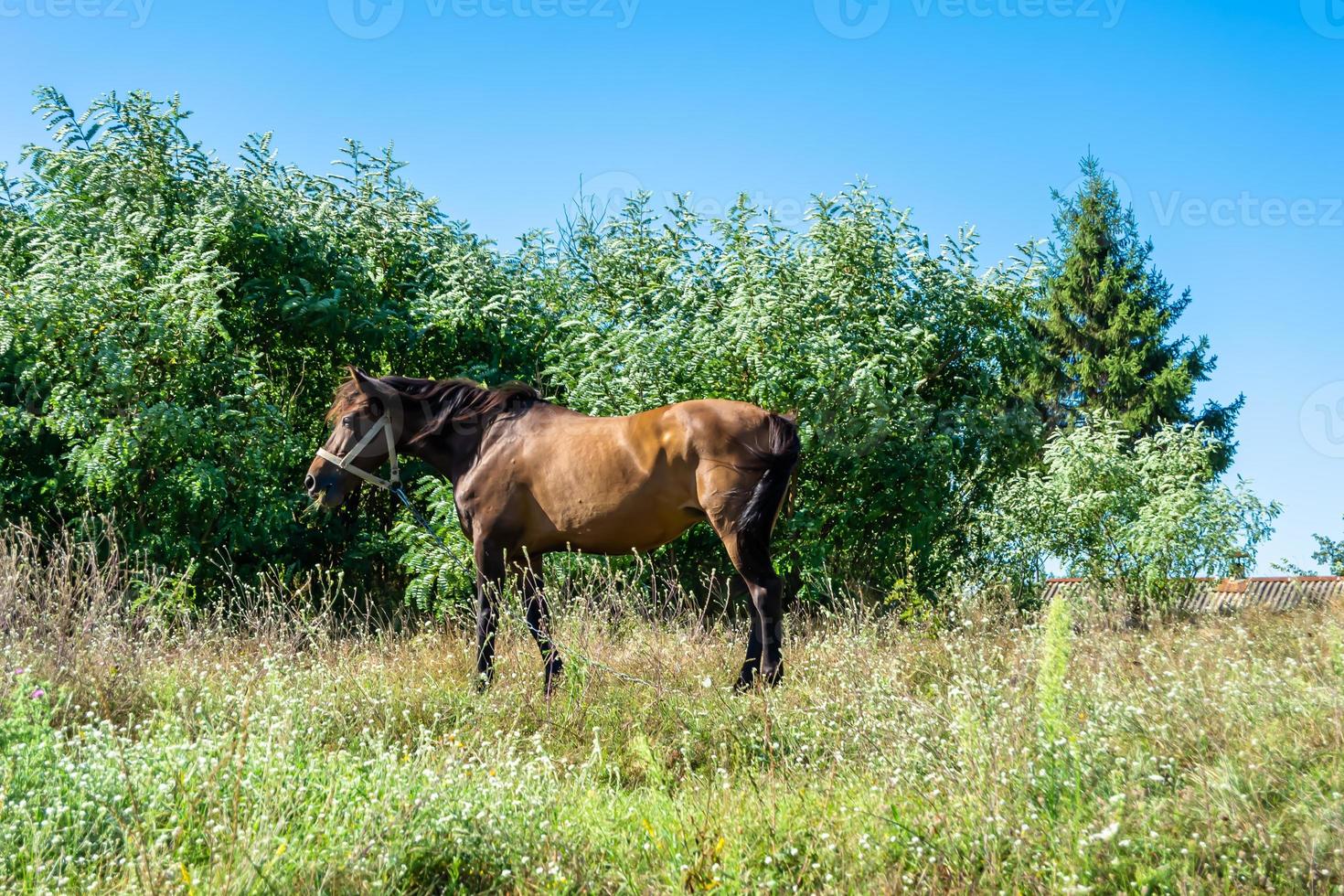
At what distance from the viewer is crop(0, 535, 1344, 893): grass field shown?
3.68m

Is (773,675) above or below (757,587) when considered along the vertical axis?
below

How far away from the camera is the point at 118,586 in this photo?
10.5 meters

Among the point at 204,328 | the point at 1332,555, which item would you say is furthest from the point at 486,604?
the point at 1332,555

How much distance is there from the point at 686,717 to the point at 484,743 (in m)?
1.15

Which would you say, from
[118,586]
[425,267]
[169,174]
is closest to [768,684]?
[118,586]

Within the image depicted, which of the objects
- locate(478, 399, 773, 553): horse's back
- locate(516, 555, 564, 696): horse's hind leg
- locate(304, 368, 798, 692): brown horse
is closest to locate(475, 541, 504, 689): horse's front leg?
locate(304, 368, 798, 692): brown horse

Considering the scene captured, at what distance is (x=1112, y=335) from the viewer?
29.8 m

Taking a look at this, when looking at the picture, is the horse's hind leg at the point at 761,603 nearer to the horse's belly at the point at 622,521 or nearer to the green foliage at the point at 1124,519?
the horse's belly at the point at 622,521

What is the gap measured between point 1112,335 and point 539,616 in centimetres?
2614

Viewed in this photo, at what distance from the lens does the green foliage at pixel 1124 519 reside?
41.6ft

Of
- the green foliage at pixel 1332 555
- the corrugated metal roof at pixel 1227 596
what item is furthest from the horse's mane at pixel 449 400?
the green foliage at pixel 1332 555

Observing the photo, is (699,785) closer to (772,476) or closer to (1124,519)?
(772,476)

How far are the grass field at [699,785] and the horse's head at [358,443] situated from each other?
1696 millimetres

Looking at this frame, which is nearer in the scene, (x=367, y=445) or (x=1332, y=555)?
(x=367, y=445)
